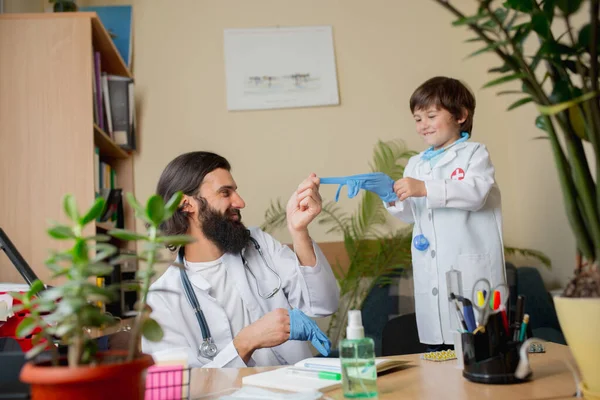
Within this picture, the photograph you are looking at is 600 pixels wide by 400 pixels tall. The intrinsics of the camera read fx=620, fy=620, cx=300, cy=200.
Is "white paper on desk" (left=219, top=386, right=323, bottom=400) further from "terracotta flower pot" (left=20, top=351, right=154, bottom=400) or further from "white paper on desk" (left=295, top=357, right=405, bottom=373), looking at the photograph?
"terracotta flower pot" (left=20, top=351, right=154, bottom=400)

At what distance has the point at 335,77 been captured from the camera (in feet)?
12.4

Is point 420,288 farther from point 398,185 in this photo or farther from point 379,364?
point 379,364

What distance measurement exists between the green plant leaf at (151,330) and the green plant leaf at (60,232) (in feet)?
0.46

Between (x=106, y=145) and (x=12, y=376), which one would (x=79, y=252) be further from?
(x=106, y=145)

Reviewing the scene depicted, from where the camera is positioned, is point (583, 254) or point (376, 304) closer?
point (583, 254)

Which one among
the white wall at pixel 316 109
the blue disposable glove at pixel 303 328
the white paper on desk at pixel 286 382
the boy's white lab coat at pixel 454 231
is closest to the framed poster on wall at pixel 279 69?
the white wall at pixel 316 109

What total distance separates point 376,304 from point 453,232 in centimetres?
107

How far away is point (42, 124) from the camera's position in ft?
8.27

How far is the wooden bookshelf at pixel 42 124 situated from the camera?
2.47m

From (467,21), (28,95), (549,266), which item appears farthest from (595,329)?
(549,266)

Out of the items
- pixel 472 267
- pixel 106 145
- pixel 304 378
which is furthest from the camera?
pixel 106 145

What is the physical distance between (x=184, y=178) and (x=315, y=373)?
1165 millimetres

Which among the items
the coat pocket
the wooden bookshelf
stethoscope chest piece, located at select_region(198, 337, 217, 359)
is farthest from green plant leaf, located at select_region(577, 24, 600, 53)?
the wooden bookshelf

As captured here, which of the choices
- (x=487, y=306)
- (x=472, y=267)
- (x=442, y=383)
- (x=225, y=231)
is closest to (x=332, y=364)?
(x=442, y=383)
